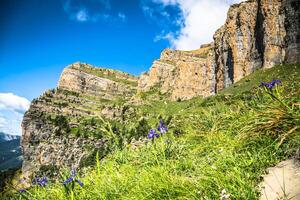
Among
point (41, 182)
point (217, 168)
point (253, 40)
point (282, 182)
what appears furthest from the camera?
point (253, 40)

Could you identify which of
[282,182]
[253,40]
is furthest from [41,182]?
[253,40]

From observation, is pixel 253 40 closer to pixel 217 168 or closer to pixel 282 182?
pixel 217 168

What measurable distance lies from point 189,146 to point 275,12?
129 metres

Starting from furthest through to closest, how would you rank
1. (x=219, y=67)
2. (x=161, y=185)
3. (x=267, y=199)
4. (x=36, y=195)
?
(x=219, y=67), (x=36, y=195), (x=161, y=185), (x=267, y=199)

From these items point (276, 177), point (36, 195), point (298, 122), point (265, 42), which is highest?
point (265, 42)

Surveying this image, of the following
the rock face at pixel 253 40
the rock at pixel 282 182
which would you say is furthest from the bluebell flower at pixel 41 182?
the rock face at pixel 253 40

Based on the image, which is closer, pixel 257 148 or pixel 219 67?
pixel 257 148

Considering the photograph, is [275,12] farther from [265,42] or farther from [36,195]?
[36,195]

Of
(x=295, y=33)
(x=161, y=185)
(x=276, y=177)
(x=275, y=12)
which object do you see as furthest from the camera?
(x=275, y=12)

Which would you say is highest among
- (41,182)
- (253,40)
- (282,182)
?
(253,40)

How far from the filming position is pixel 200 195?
11.2 feet

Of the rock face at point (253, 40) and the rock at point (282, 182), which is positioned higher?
the rock face at point (253, 40)

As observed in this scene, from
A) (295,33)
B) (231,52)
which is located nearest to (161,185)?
(295,33)

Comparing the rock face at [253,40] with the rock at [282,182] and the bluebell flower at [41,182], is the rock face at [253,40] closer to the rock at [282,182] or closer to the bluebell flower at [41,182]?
the bluebell flower at [41,182]
